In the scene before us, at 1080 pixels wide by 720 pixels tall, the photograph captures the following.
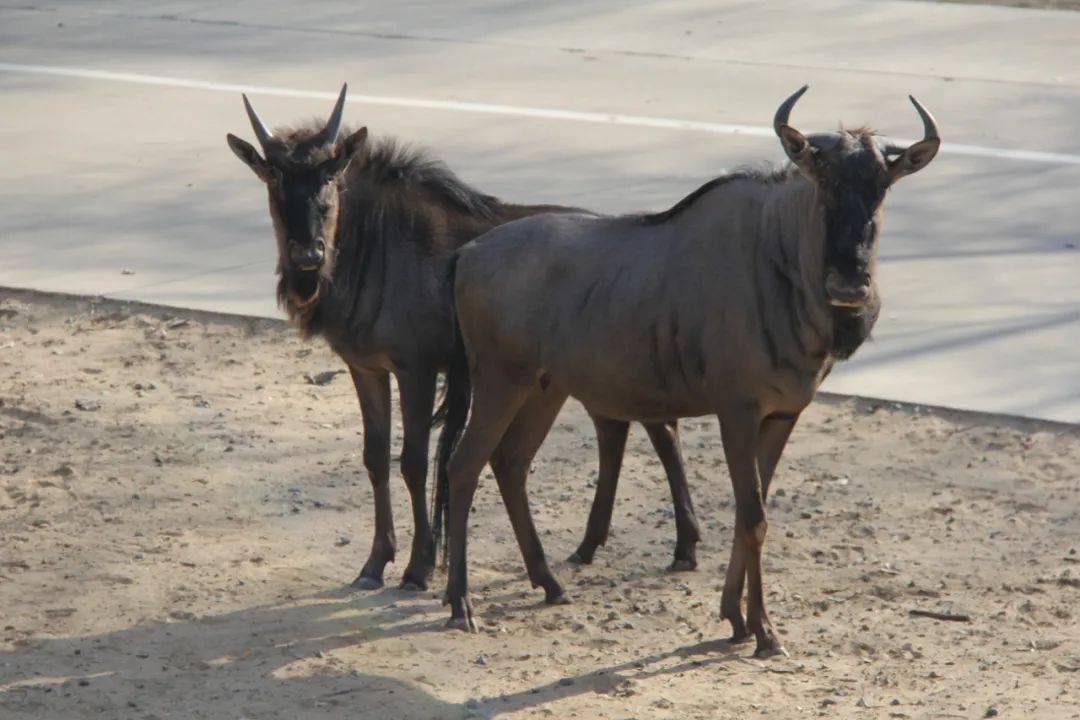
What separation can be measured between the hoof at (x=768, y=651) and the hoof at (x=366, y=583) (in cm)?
162

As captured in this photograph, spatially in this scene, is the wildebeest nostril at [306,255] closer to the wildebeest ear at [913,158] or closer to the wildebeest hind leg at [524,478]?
the wildebeest hind leg at [524,478]

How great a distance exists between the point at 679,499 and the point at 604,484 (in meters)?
0.32

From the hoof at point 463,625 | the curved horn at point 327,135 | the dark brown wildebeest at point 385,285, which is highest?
the curved horn at point 327,135

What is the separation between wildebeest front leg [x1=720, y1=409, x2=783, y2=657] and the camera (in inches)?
267

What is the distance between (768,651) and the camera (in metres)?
6.94

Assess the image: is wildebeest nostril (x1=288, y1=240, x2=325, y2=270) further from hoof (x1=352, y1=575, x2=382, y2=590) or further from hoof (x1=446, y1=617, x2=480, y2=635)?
hoof (x1=446, y1=617, x2=480, y2=635)

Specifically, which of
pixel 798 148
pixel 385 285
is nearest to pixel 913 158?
pixel 798 148

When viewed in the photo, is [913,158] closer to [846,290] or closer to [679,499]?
[846,290]

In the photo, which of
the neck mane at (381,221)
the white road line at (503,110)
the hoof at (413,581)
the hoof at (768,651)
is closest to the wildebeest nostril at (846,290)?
the hoof at (768,651)

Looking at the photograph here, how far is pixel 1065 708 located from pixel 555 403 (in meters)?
2.36

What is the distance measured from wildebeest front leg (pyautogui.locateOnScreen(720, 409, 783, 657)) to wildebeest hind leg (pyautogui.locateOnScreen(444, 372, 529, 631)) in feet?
2.90

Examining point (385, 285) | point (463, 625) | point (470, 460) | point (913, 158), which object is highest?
point (913, 158)

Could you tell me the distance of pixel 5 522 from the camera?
8125 millimetres

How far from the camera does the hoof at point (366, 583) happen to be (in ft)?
24.9
